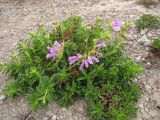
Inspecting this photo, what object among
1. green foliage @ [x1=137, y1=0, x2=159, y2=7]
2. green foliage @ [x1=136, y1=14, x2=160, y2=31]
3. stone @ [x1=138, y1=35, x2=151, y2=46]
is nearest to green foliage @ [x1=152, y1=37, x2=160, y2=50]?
stone @ [x1=138, y1=35, x2=151, y2=46]

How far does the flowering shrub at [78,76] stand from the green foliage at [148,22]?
1335 mm

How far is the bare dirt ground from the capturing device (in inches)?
135

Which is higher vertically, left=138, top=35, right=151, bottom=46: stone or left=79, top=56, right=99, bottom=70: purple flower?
left=79, top=56, right=99, bottom=70: purple flower

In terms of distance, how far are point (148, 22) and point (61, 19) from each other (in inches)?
63.2

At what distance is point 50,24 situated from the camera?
5242 mm

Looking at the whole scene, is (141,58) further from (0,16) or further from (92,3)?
(0,16)

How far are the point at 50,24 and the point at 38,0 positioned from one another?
1099 millimetres

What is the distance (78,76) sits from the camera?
3.36 m

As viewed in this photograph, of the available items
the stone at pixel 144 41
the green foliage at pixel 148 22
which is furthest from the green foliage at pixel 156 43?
the green foliage at pixel 148 22

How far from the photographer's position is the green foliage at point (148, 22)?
4824 millimetres

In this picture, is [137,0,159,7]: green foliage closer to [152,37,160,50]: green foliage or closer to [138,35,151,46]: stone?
[138,35,151,46]: stone

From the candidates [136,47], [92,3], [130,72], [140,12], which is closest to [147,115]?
[130,72]

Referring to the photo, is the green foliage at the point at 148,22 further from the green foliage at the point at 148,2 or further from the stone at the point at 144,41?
the green foliage at the point at 148,2

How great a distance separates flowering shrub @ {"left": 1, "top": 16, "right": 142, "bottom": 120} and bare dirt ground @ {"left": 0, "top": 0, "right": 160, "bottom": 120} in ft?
0.48
